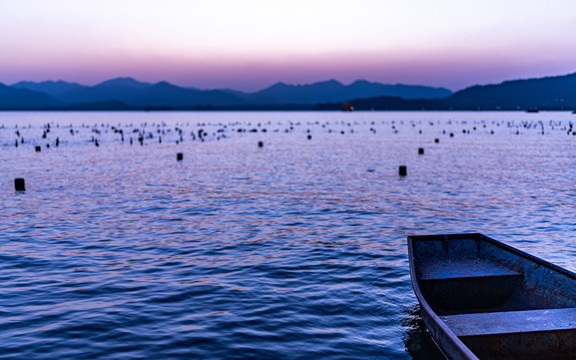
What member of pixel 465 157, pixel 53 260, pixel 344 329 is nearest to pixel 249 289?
pixel 344 329

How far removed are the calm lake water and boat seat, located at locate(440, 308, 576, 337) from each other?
1.35 m

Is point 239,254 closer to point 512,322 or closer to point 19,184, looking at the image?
point 512,322

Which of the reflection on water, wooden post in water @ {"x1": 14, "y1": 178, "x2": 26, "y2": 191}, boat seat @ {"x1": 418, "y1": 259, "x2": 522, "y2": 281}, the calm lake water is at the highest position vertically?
wooden post in water @ {"x1": 14, "y1": 178, "x2": 26, "y2": 191}

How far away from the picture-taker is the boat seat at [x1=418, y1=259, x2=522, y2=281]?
11724 mm

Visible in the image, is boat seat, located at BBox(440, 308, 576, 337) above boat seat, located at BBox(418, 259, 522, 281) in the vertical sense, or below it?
below

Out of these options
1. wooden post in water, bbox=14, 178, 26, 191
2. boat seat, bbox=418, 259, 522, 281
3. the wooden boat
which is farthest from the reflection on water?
wooden post in water, bbox=14, 178, 26, 191

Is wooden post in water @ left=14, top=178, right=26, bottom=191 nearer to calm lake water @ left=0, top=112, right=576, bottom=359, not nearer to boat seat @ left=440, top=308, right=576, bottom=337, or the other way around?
calm lake water @ left=0, top=112, right=576, bottom=359

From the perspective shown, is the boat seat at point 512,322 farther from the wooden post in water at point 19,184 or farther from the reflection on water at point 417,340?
the wooden post in water at point 19,184

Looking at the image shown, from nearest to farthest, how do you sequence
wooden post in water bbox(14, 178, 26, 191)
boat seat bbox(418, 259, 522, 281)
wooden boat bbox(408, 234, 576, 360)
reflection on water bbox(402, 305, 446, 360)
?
1. wooden boat bbox(408, 234, 576, 360)
2. reflection on water bbox(402, 305, 446, 360)
3. boat seat bbox(418, 259, 522, 281)
4. wooden post in water bbox(14, 178, 26, 191)

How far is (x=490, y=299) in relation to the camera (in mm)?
11688

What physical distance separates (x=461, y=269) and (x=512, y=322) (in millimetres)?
3159

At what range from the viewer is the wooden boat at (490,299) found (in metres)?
8.50

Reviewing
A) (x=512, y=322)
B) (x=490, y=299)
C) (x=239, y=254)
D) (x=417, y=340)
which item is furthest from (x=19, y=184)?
(x=512, y=322)

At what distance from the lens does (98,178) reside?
121 ft
